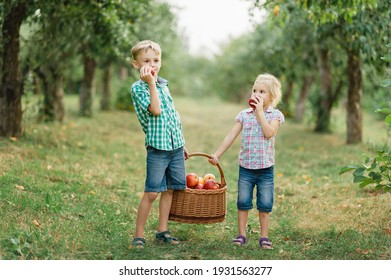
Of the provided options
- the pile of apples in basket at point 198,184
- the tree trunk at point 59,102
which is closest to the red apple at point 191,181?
the pile of apples in basket at point 198,184

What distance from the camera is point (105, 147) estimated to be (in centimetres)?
1185

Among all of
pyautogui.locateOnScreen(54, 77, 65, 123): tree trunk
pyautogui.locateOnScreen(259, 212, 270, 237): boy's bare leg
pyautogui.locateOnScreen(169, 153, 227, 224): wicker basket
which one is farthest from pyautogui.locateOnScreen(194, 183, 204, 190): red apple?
pyautogui.locateOnScreen(54, 77, 65, 123): tree trunk

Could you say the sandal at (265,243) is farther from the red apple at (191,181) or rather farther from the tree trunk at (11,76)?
the tree trunk at (11,76)

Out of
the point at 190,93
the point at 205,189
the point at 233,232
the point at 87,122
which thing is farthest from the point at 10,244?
the point at 190,93

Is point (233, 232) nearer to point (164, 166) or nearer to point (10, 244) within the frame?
point (164, 166)

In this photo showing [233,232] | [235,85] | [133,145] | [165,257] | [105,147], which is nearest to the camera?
[165,257]

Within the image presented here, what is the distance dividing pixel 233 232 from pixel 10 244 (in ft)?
7.67

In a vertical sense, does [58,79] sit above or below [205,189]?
above

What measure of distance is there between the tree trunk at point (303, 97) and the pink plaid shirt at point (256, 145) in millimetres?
16281

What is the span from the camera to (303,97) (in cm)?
2198

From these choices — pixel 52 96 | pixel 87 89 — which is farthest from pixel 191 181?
pixel 87 89

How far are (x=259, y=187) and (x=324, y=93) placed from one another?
475 inches

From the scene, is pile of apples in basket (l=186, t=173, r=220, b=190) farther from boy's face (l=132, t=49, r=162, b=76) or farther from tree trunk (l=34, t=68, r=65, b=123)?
tree trunk (l=34, t=68, r=65, b=123)

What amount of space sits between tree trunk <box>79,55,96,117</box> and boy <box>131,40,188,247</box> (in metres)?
13.0
